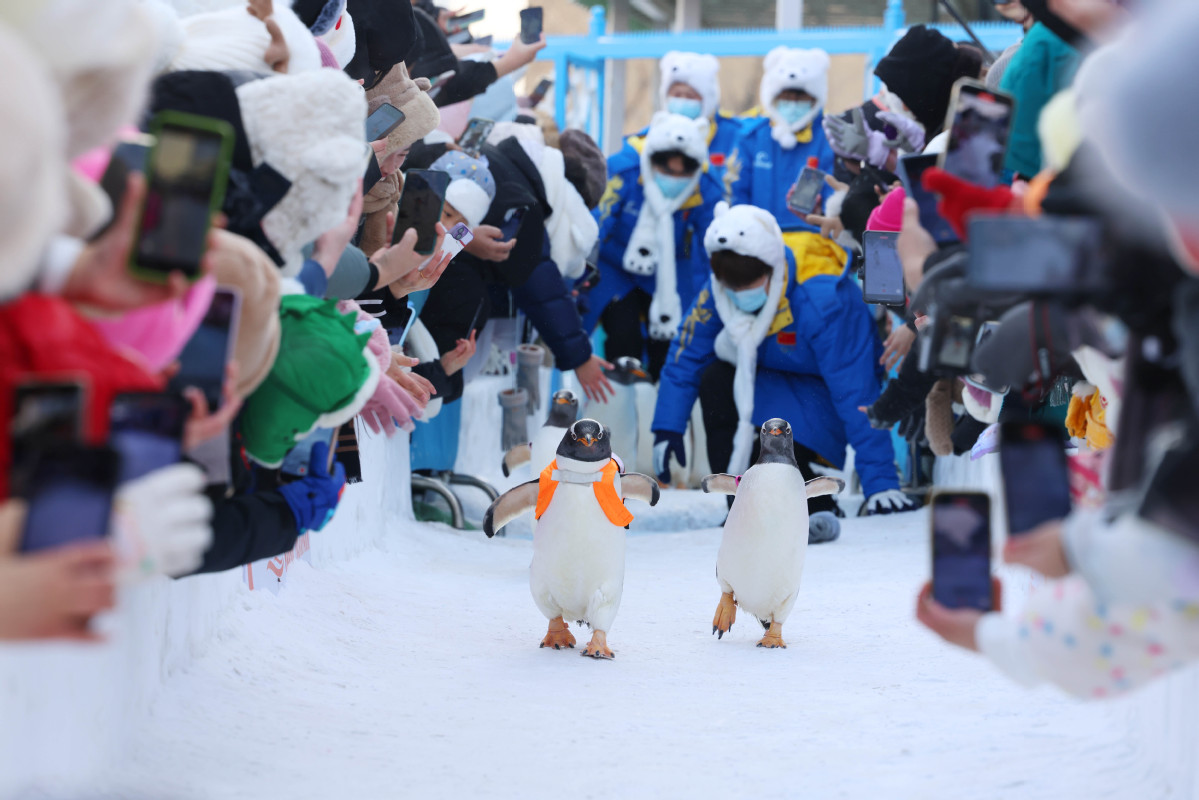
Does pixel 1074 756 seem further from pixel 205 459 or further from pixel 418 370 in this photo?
pixel 418 370

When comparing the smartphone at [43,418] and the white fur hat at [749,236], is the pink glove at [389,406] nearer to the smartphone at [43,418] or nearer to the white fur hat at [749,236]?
the smartphone at [43,418]

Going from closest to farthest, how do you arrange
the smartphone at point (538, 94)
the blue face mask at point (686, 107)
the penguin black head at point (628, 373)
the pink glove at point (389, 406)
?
1. the pink glove at point (389, 406)
2. the penguin black head at point (628, 373)
3. the blue face mask at point (686, 107)
4. the smartphone at point (538, 94)

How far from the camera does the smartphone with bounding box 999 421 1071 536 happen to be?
60.4 inches

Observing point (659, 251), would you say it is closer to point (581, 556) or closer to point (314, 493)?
point (581, 556)

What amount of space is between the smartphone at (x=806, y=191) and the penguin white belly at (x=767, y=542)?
1.94 m

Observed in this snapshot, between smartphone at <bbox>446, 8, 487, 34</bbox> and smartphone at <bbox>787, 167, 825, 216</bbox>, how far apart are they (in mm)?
1623

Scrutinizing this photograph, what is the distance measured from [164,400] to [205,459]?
494 mm

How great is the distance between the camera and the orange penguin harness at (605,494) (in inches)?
138

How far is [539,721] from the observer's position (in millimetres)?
2857

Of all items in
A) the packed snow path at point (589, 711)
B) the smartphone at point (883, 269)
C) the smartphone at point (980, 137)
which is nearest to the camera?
the smartphone at point (980, 137)

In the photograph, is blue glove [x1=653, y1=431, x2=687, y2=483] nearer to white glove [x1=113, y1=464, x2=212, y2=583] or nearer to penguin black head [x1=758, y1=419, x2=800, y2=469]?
penguin black head [x1=758, y1=419, x2=800, y2=469]

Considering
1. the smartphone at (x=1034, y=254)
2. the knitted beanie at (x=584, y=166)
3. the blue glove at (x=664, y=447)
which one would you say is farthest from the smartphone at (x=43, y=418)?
the knitted beanie at (x=584, y=166)

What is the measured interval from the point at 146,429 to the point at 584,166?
510 cm

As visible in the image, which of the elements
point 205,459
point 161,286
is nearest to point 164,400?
point 161,286
